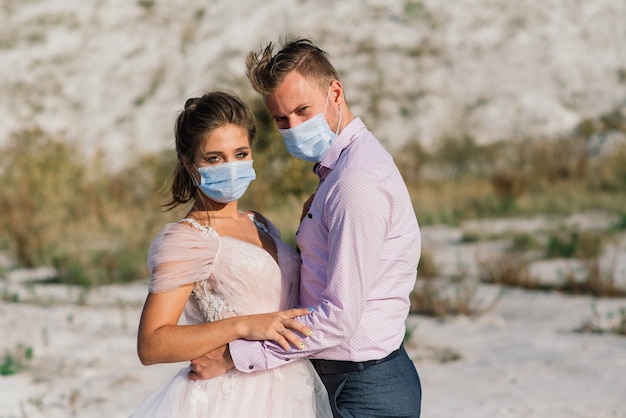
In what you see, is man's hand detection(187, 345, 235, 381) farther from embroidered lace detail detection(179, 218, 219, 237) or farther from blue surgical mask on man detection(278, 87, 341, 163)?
blue surgical mask on man detection(278, 87, 341, 163)

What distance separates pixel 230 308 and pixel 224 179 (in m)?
0.49

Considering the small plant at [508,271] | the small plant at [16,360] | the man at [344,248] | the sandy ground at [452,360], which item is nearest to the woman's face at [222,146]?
the man at [344,248]

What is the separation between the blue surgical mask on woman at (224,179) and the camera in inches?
128

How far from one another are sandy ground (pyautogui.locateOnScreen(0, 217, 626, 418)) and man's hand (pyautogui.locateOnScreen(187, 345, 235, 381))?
10.3 feet

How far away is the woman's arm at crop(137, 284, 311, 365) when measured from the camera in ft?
9.80

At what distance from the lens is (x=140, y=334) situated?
308 centimetres

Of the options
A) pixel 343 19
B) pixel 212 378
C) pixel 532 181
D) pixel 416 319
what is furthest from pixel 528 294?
pixel 343 19

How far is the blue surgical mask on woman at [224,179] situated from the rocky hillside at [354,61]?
26647 mm

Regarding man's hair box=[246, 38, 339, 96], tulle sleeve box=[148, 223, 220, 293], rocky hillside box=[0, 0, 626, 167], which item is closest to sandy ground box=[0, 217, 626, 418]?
tulle sleeve box=[148, 223, 220, 293]

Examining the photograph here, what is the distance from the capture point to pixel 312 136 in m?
3.17

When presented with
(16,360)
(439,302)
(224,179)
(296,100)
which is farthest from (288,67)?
(439,302)

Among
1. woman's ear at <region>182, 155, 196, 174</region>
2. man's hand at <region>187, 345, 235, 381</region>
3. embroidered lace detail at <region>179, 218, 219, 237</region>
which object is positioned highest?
woman's ear at <region>182, 155, 196, 174</region>

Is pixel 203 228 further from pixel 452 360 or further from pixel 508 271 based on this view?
pixel 508 271

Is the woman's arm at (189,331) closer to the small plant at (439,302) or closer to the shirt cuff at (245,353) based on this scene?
the shirt cuff at (245,353)
